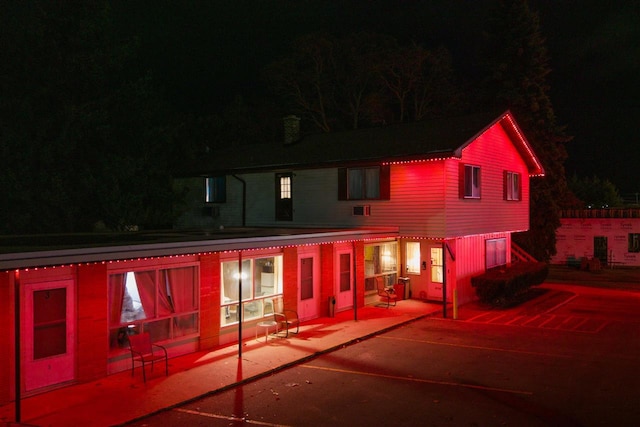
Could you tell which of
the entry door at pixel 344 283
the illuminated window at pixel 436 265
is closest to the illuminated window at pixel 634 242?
the illuminated window at pixel 436 265

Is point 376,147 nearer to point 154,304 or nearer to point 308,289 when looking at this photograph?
point 308,289

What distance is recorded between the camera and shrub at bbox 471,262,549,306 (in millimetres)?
20234

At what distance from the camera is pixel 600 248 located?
3547 cm

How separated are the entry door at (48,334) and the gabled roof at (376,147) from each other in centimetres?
1232

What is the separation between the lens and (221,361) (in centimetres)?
1253

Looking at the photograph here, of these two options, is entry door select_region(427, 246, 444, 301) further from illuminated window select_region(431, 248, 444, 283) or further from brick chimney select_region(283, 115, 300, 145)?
brick chimney select_region(283, 115, 300, 145)

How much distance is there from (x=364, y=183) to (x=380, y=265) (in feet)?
11.1

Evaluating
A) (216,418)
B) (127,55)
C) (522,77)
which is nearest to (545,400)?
(216,418)

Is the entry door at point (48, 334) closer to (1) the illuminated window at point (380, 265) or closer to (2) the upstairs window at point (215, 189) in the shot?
(1) the illuminated window at point (380, 265)

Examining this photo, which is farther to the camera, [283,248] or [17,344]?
[283,248]

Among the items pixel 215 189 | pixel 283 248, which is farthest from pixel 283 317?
pixel 215 189

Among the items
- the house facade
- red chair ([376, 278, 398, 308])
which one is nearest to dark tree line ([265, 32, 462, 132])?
the house facade

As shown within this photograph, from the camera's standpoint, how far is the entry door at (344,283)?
1869 cm

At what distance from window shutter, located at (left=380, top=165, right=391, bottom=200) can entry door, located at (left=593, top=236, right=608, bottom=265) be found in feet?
74.4
